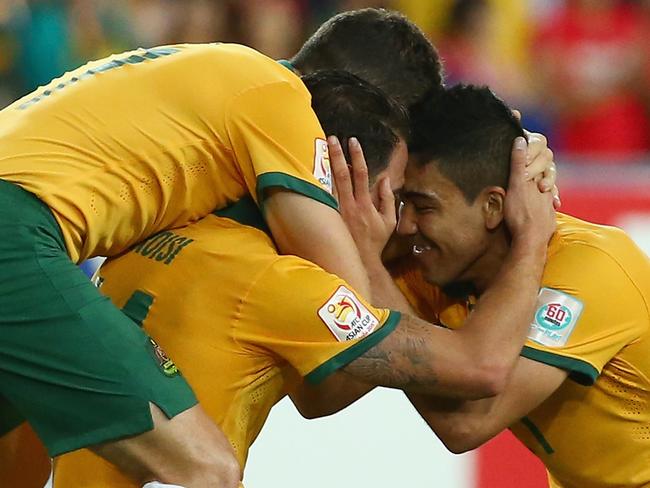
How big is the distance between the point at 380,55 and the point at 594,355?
0.90 metres

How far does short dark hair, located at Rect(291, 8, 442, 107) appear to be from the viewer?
11.0ft

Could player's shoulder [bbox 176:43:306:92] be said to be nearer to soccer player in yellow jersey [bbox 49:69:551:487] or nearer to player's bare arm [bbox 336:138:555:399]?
soccer player in yellow jersey [bbox 49:69:551:487]

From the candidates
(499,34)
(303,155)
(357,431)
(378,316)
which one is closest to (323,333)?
(378,316)

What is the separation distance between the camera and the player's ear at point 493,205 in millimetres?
3232

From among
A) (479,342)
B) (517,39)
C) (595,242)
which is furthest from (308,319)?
(517,39)

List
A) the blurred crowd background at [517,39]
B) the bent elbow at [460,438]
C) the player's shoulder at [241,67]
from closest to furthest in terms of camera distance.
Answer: the player's shoulder at [241,67] < the bent elbow at [460,438] < the blurred crowd background at [517,39]

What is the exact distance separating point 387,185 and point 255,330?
54cm

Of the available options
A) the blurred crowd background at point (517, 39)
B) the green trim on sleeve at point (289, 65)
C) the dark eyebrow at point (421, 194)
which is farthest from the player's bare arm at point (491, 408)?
the blurred crowd background at point (517, 39)

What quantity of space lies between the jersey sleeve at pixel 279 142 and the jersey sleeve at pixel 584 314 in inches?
22.0

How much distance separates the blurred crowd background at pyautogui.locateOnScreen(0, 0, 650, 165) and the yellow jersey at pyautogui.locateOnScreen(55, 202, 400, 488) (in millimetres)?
3386

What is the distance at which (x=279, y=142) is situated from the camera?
9.46ft

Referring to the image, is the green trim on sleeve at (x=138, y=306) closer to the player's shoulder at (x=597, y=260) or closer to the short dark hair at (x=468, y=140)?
the short dark hair at (x=468, y=140)

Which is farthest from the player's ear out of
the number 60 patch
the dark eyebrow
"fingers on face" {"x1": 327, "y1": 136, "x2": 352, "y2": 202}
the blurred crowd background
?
the blurred crowd background

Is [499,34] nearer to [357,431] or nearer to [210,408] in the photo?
[357,431]
